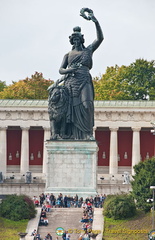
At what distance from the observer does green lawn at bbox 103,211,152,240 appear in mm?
58219

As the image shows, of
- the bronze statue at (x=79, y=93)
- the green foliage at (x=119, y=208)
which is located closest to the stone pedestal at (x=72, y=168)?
the bronze statue at (x=79, y=93)

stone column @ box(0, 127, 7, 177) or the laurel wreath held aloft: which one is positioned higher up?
the laurel wreath held aloft

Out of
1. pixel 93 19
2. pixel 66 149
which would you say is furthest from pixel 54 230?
pixel 93 19

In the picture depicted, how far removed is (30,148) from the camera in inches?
4274

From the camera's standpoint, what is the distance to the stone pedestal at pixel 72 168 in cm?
6569

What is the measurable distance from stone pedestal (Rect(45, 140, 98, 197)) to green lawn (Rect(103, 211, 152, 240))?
4.90 m

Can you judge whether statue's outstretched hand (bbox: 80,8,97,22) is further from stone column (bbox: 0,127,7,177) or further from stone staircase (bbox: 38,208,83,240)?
stone column (bbox: 0,127,7,177)

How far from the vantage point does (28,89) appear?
126562mm

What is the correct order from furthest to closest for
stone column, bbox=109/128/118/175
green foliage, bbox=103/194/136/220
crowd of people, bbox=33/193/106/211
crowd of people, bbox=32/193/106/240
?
stone column, bbox=109/128/118/175, crowd of people, bbox=33/193/106/211, green foliage, bbox=103/194/136/220, crowd of people, bbox=32/193/106/240

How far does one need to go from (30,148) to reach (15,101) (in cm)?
542

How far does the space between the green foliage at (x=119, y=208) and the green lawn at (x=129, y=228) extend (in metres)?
0.33

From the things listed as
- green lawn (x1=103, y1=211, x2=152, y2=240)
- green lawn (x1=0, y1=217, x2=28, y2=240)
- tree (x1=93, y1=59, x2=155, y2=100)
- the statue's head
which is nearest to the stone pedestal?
green lawn (x1=103, y1=211, x2=152, y2=240)

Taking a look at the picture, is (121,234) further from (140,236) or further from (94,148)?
(94,148)

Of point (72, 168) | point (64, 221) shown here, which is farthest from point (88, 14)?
point (64, 221)
